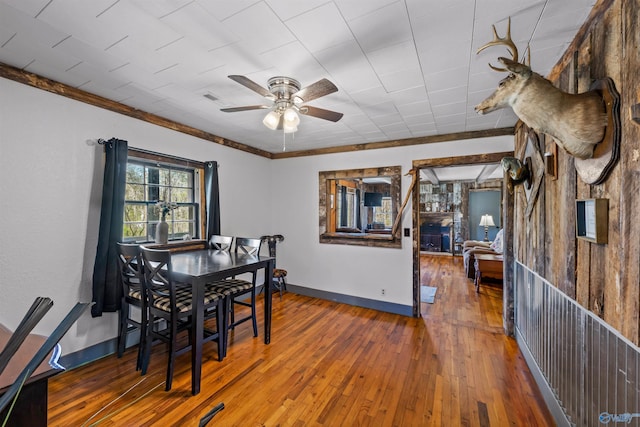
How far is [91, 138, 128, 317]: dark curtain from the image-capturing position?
2.54 metres

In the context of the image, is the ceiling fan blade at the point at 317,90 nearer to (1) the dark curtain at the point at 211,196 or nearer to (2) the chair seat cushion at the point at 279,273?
(1) the dark curtain at the point at 211,196

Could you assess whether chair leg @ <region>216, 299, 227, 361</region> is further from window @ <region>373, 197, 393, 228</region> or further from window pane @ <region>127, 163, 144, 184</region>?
window @ <region>373, 197, 393, 228</region>

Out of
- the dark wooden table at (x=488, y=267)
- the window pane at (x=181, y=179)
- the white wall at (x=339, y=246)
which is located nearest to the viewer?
the window pane at (x=181, y=179)

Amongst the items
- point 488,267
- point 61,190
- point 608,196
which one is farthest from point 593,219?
point 488,267

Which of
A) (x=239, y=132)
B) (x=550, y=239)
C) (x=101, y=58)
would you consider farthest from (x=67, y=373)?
(x=550, y=239)

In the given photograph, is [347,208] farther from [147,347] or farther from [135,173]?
[147,347]

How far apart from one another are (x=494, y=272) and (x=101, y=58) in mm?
5955

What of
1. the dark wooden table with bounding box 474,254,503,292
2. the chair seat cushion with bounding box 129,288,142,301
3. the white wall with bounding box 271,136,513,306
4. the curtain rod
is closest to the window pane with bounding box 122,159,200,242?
the curtain rod

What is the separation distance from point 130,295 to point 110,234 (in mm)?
605

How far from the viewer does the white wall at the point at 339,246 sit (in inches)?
151

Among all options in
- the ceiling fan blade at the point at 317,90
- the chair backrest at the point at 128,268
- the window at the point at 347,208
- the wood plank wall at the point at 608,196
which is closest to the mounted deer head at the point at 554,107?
the wood plank wall at the point at 608,196

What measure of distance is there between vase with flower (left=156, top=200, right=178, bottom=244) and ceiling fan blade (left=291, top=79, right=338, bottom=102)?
6.86ft

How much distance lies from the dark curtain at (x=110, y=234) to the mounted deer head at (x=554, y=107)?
3.04 m

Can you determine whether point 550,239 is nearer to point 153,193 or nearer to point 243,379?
point 243,379
